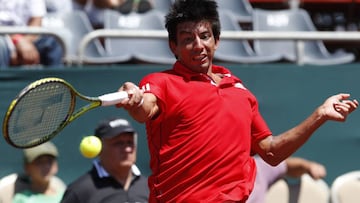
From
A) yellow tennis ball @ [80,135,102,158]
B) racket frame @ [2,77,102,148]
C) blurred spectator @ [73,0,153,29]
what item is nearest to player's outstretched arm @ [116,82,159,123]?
racket frame @ [2,77,102,148]

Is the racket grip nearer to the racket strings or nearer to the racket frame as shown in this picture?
the racket frame

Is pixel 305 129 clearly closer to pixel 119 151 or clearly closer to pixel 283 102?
pixel 119 151

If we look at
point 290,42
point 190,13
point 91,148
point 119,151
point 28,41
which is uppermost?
point 190,13

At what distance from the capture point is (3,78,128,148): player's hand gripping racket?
3.90 m

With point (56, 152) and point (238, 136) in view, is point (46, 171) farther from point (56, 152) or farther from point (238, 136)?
point (238, 136)

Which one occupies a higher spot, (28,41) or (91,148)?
(28,41)

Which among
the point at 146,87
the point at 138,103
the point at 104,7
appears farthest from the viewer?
the point at 104,7

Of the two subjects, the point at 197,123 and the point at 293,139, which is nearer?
the point at 197,123

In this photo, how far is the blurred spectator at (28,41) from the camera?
7090 millimetres

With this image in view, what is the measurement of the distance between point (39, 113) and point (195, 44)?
0.77m

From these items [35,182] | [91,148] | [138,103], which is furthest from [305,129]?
[35,182]

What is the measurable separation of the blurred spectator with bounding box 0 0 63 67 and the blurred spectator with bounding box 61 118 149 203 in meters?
1.03

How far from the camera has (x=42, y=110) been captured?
4.18 m

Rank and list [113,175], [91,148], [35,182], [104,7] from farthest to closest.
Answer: [104,7] < [35,182] < [113,175] < [91,148]
